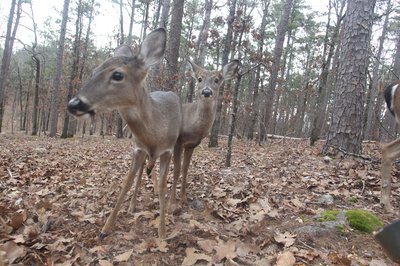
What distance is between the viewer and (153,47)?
370 centimetres

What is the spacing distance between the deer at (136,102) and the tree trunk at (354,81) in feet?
14.2

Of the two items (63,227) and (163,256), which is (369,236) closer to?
(163,256)

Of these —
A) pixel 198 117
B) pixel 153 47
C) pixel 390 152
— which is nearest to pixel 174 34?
pixel 198 117

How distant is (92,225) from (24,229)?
27.7 inches

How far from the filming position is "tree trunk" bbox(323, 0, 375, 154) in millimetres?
7230

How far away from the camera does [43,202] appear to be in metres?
4.62

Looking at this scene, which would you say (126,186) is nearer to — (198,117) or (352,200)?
(198,117)

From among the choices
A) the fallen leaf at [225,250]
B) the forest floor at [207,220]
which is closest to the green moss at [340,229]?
the forest floor at [207,220]

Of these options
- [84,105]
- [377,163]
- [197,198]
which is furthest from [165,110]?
[377,163]

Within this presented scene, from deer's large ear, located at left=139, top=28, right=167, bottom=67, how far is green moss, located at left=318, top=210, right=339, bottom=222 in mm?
2528

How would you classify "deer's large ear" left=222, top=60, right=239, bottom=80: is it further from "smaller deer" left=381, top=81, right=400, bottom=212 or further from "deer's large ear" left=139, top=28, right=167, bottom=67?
"deer's large ear" left=139, top=28, right=167, bottom=67

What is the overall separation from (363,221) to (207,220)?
1.75 m

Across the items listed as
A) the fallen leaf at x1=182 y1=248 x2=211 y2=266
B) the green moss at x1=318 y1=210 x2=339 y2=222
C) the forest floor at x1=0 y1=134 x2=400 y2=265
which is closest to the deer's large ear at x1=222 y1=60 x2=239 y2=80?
the forest floor at x1=0 y1=134 x2=400 y2=265

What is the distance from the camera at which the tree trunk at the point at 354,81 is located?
723 centimetres
